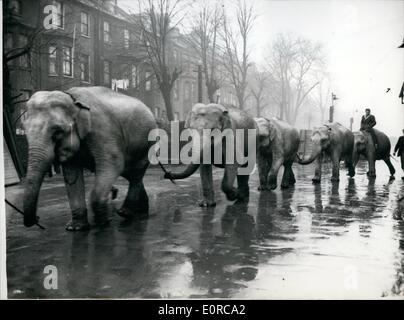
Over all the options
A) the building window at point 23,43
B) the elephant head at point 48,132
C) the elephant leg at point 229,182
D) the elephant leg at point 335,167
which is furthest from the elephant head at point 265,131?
the building window at point 23,43

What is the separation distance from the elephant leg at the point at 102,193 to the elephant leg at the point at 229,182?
8.65ft

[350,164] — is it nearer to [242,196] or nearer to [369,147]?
[369,147]

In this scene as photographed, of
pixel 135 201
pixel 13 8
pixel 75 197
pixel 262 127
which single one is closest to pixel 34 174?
pixel 75 197

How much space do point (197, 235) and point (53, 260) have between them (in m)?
2.08

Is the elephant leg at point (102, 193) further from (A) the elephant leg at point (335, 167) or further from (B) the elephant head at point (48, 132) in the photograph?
(A) the elephant leg at point (335, 167)

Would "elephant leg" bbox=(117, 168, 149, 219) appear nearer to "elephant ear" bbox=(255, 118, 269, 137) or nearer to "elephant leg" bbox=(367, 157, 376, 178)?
"elephant ear" bbox=(255, 118, 269, 137)

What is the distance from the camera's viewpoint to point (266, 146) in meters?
12.2

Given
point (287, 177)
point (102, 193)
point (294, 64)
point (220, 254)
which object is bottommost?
point (220, 254)

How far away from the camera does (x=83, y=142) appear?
6.77m

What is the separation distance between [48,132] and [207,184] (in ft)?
12.6

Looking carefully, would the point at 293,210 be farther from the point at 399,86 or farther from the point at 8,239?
the point at 8,239

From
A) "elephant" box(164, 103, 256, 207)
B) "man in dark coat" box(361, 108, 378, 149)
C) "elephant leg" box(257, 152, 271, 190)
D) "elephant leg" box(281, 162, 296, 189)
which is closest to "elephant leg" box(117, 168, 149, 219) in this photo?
"elephant" box(164, 103, 256, 207)

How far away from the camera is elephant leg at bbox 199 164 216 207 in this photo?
9148 mm

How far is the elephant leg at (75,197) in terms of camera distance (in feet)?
22.8
